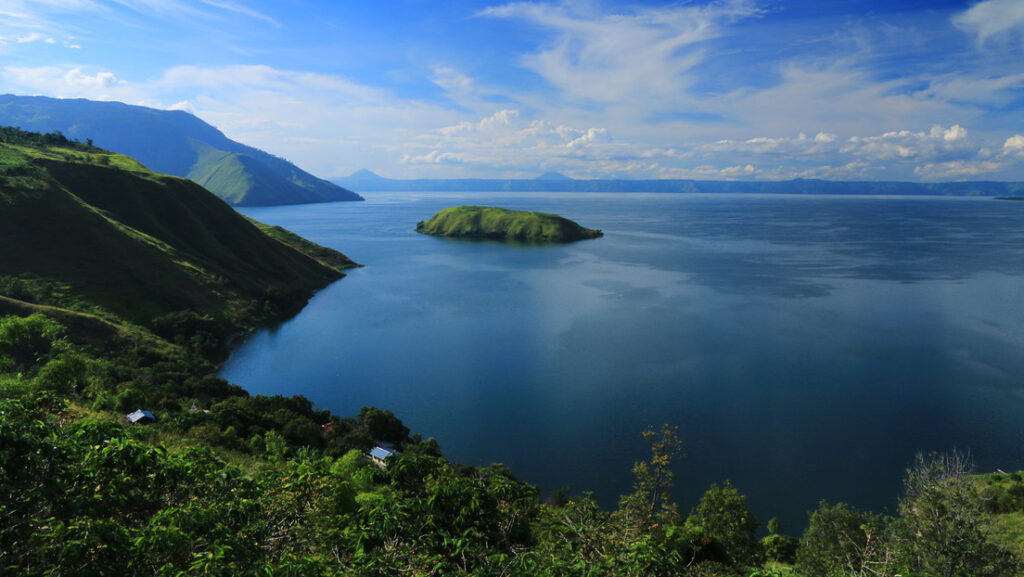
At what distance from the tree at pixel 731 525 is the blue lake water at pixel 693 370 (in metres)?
5.87

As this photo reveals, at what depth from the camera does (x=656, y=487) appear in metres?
37.0

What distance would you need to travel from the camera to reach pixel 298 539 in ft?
40.7

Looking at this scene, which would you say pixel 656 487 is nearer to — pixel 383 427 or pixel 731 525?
pixel 731 525

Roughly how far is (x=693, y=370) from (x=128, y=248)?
297ft

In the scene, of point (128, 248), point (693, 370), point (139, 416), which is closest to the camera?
point (139, 416)

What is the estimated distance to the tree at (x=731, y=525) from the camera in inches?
1169

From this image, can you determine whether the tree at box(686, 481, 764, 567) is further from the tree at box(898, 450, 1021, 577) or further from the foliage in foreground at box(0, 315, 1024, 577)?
the tree at box(898, 450, 1021, 577)

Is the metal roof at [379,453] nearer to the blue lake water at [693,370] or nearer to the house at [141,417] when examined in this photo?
the blue lake water at [693,370]

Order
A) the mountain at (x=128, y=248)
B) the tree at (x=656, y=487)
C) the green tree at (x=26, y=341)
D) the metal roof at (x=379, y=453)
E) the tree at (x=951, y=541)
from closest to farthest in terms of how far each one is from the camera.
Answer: the tree at (x=951, y=541) → the green tree at (x=26, y=341) → the tree at (x=656, y=487) → the metal roof at (x=379, y=453) → the mountain at (x=128, y=248)

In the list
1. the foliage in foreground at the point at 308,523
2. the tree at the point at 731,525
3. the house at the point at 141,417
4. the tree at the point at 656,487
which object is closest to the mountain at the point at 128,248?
the house at the point at 141,417

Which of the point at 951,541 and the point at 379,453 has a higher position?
the point at 951,541

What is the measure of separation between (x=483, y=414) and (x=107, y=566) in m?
42.7

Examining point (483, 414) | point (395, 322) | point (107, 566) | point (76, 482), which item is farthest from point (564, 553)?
point (395, 322)

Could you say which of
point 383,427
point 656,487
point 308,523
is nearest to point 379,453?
point 383,427
